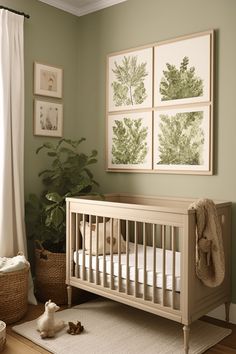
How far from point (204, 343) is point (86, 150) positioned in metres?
2.01

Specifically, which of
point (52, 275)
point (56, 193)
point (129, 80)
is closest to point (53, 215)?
point (56, 193)

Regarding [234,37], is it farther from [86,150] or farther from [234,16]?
[86,150]

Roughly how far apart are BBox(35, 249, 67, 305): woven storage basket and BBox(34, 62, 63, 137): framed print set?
107 cm

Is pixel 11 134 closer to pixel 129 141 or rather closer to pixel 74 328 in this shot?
pixel 129 141

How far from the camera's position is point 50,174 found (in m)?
3.40

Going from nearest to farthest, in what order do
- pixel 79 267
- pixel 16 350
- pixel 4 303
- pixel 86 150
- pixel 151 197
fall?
pixel 16 350 → pixel 4 303 → pixel 79 267 → pixel 151 197 → pixel 86 150

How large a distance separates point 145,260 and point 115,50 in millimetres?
1935

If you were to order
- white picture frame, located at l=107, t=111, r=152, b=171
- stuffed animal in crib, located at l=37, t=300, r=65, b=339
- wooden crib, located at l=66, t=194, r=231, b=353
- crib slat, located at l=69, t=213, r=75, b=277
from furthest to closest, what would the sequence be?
white picture frame, located at l=107, t=111, r=152, b=171 → crib slat, located at l=69, t=213, r=75, b=277 → stuffed animal in crib, located at l=37, t=300, r=65, b=339 → wooden crib, located at l=66, t=194, r=231, b=353

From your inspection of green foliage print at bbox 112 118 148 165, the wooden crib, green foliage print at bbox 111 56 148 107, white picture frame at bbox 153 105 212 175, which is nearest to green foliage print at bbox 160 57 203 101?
white picture frame at bbox 153 105 212 175

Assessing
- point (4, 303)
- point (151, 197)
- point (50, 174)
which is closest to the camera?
point (4, 303)

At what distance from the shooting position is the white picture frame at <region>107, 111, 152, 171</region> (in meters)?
3.14

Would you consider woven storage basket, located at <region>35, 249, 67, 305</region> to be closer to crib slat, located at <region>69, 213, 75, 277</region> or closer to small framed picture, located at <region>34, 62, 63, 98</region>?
crib slat, located at <region>69, 213, 75, 277</region>

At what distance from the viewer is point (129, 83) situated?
325 cm

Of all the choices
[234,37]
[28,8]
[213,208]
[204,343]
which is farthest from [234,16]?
[204,343]
